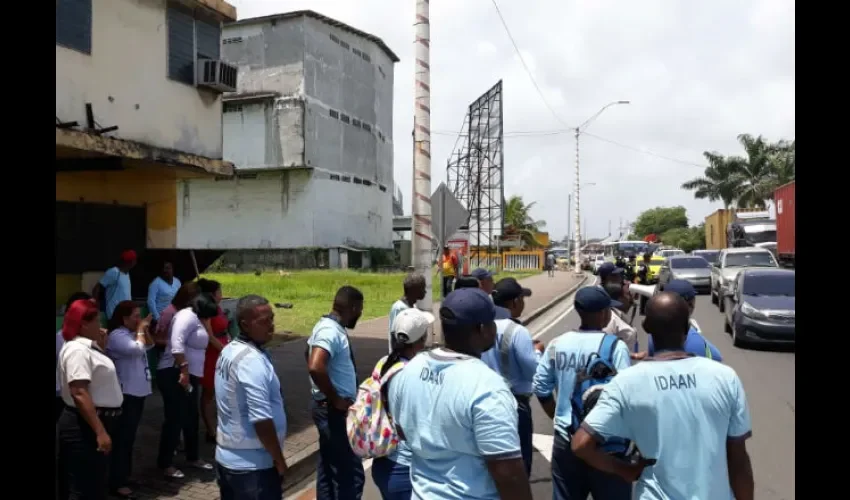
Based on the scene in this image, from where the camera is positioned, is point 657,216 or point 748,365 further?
point 657,216

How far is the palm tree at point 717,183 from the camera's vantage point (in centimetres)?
5259

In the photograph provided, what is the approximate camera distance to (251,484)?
362 cm

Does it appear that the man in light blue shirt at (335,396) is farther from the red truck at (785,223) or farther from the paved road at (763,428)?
the red truck at (785,223)

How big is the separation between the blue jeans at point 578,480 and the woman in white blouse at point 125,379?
345 cm

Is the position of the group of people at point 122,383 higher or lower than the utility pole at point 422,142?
lower

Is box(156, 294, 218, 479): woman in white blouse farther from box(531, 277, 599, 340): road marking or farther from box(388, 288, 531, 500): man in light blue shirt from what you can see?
box(531, 277, 599, 340): road marking

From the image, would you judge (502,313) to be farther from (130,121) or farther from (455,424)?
(130,121)

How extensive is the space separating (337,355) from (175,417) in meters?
2.37

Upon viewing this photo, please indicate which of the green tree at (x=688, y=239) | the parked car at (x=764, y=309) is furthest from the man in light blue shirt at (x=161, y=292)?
the green tree at (x=688, y=239)
